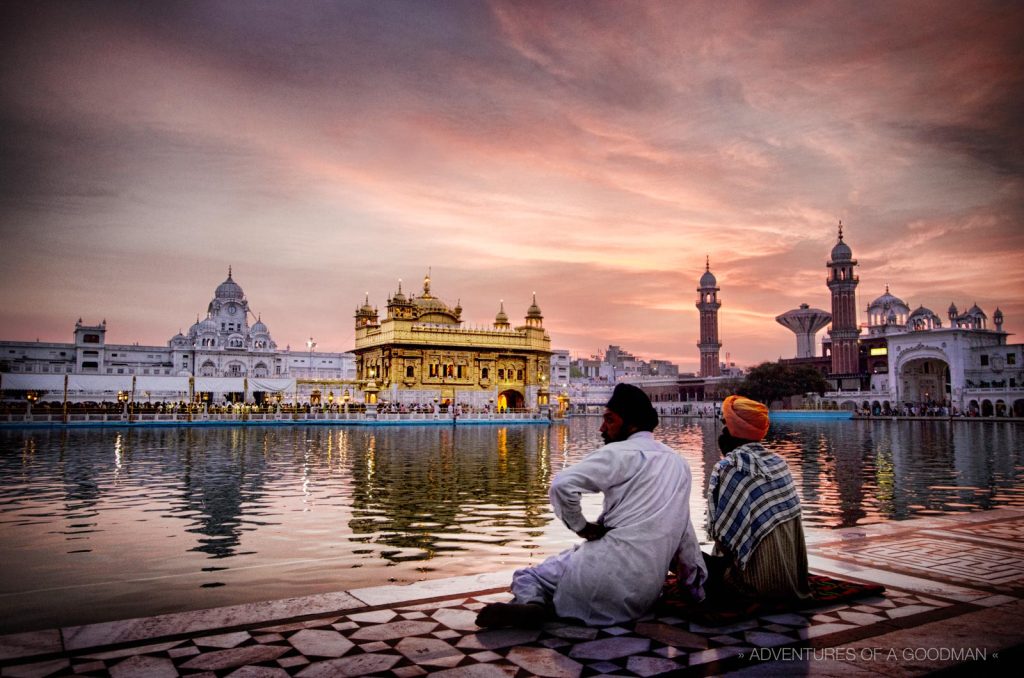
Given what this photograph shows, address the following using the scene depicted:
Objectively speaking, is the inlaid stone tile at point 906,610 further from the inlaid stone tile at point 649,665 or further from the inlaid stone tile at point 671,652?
the inlaid stone tile at point 649,665

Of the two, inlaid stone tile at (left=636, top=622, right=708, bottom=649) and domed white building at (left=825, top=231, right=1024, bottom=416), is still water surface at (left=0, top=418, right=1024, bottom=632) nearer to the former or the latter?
inlaid stone tile at (left=636, top=622, right=708, bottom=649)

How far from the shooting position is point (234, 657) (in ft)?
13.3

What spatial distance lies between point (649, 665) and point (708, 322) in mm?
119031

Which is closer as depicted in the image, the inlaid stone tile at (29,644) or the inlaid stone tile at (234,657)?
the inlaid stone tile at (234,657)

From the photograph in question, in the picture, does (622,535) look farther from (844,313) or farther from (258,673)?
(844,313)

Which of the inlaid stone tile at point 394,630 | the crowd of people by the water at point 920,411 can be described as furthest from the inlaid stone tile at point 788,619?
the crowd of people by the water at point 920,411

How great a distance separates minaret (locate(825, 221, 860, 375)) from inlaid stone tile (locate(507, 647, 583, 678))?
9430cm

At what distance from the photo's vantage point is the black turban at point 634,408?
190 inches

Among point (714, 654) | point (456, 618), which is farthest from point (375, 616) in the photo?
point (714, 654)

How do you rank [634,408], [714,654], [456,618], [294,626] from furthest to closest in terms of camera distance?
[634,408] → [456,618] → [294,626] → [714,654]

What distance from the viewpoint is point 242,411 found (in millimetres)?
45688

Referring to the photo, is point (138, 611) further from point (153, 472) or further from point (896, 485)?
point (896, 485)

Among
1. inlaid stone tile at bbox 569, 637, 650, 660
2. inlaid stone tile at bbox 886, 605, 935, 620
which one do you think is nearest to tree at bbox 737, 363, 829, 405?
inlaid stone tile at bbox 886, 605, 935, 620

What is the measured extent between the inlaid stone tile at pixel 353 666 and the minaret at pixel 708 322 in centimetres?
11721
